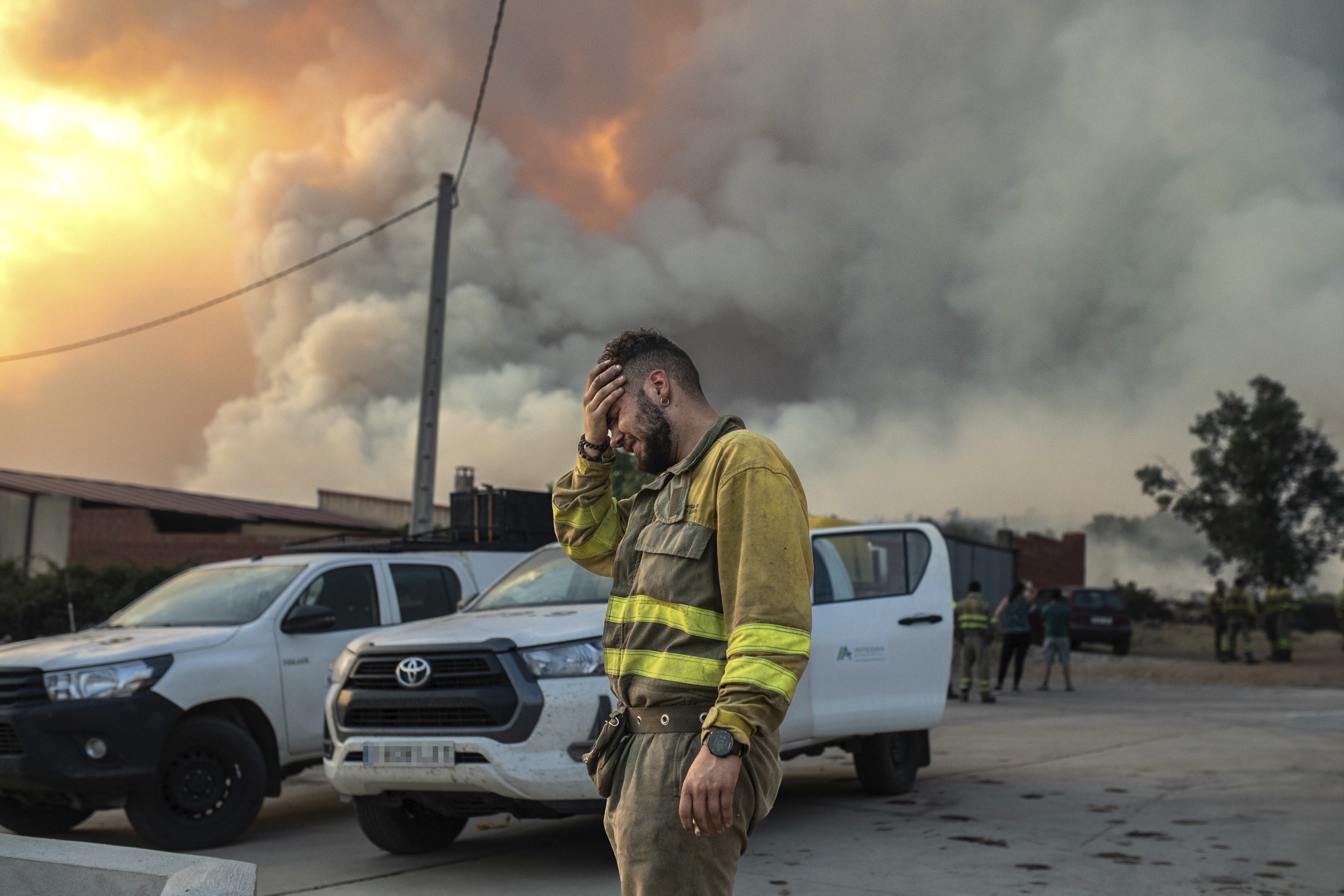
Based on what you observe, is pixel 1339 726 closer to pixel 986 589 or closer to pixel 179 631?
pixel 179 631

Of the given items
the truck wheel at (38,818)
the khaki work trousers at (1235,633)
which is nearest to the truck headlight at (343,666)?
the truck wheel at (38,818)

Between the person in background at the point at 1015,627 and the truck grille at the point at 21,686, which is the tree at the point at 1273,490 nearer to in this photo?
the person in background at the point at 1015,627

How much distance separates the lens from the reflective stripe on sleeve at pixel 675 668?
279cm

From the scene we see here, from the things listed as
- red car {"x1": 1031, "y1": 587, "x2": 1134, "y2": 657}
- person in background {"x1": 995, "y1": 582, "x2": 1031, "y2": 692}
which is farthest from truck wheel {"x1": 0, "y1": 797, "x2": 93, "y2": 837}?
red car {"x1": 1031, "y1": 587, "x2": 1134, "y2": 657}

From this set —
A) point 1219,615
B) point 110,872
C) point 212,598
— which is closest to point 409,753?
point 110,872

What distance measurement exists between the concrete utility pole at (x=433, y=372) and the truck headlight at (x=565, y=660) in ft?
30.1

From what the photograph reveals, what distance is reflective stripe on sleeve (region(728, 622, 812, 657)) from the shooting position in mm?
2619

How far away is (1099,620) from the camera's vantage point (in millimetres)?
28391

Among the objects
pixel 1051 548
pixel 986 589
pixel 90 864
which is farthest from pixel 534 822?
pixel 1051 548

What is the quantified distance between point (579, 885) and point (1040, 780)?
4.63 metres

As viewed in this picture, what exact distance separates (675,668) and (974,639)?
15.5m

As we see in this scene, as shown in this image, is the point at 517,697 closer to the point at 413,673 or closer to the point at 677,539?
the point at 413,673

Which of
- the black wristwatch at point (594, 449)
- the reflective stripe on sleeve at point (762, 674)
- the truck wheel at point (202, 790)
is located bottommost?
the truck wheel at point (202, 790)

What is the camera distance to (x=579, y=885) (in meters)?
5.88
